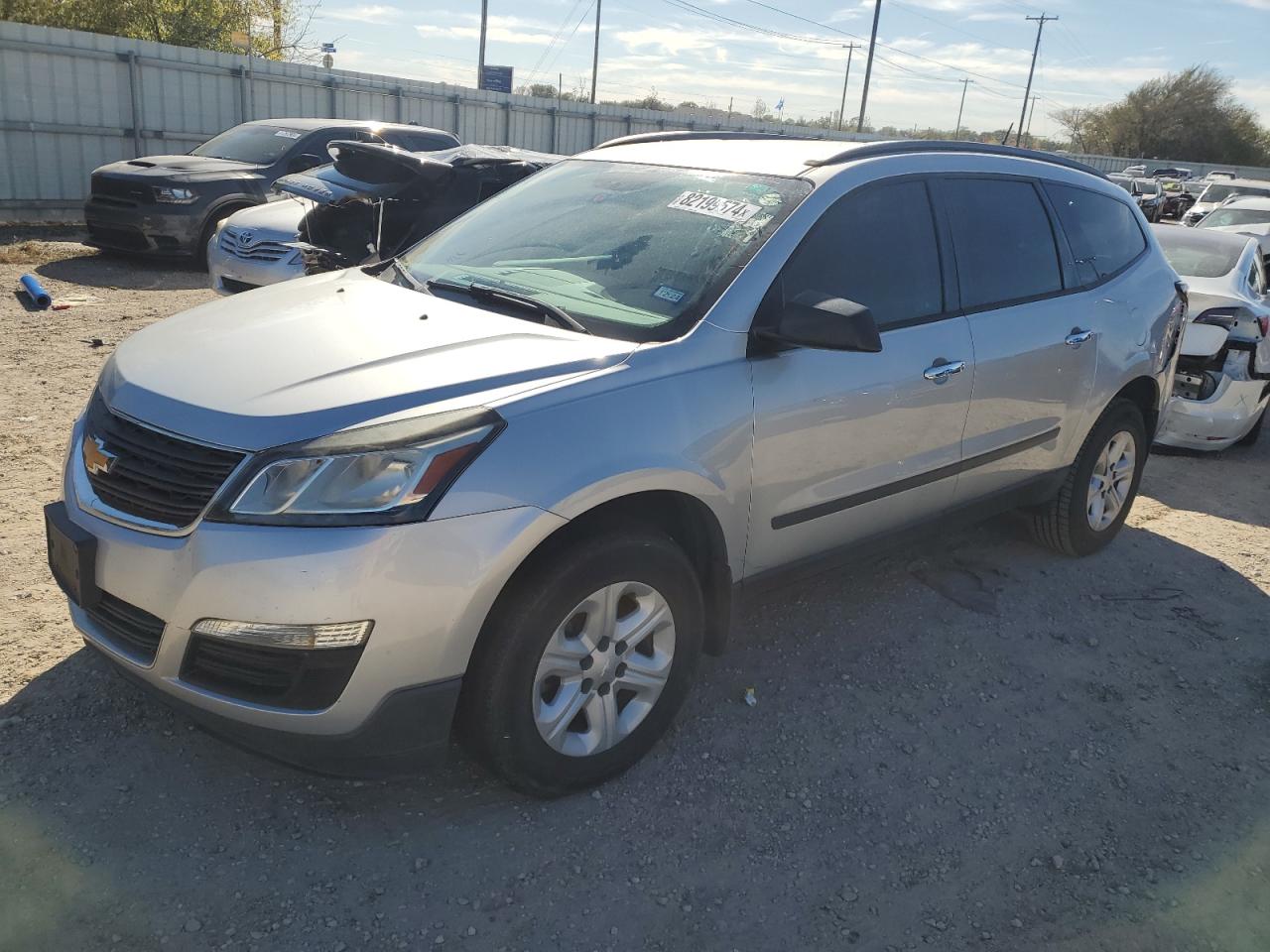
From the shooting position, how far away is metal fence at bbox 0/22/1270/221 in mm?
14445

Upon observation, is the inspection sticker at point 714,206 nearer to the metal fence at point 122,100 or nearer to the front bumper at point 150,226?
the front bumper at point 150,226

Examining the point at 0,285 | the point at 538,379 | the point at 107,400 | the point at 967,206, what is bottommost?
the point at 0,285

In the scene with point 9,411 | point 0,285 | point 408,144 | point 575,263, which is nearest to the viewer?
point 575,263

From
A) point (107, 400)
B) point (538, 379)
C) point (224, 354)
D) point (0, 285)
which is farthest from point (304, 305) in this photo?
point (0, 285)

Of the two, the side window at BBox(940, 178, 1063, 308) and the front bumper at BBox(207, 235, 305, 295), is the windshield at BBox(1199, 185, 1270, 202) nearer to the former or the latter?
the front bumper at BBox(207, 235, 305, 295)

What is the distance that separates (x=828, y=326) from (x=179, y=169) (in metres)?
10.3

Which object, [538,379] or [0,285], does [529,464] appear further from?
[0,285]

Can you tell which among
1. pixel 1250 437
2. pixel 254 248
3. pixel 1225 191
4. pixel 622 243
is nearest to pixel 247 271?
pixel 254 248

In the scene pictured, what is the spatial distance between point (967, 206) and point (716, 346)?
5.32 feet

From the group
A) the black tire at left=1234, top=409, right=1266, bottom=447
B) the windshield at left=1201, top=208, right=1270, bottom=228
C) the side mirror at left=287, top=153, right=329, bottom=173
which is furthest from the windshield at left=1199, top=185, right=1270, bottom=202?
the side mirror at left=287, top=153, right=329, bottom=173

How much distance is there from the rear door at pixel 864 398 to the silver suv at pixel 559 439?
0.01 m

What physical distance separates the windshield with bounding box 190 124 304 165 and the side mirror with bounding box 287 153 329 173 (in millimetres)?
350

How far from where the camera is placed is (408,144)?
1173 cm

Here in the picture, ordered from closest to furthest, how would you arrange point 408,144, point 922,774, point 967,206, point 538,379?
point 538,379, point 922,774, point 967,206, point 408,144
